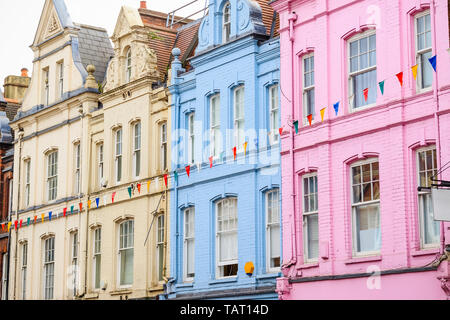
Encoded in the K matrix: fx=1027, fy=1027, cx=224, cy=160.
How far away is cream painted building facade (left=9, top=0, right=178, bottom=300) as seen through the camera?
1417 inches

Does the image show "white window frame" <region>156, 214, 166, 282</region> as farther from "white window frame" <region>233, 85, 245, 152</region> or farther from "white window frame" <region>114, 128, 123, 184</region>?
"white window frame" <region>233, 85, 245, 152</region>

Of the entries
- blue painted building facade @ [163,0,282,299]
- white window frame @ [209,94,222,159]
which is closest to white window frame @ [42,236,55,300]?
blue painted building facade @ [163,0,282,299]

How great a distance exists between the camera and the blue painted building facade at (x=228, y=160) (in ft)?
101

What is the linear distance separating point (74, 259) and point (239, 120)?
1118 centimetres

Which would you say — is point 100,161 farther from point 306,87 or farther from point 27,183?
point 306,87

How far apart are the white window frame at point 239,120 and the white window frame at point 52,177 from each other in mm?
12185

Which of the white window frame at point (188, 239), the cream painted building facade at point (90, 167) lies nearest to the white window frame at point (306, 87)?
the white window frame at point (188, 239)

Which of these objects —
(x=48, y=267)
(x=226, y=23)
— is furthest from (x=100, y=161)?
(x=226, y=23)

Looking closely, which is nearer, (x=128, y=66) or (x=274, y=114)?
(x=274, y=114)

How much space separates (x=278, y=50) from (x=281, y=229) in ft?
17.8

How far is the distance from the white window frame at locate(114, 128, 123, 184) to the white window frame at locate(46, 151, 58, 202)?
15.5 ft

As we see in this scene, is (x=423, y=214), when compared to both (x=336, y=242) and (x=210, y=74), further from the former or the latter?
(x=210, y=74)

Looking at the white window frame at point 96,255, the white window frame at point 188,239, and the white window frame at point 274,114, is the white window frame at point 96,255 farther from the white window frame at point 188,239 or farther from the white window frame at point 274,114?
the white window frame at point 274,114

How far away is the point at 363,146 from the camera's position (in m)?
27.0
